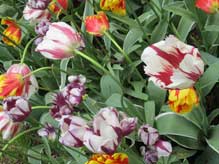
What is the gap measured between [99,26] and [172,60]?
502mm

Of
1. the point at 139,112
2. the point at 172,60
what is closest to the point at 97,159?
the point at 172,60

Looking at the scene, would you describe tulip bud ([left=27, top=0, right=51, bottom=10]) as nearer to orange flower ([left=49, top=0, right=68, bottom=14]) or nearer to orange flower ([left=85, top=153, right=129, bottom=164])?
orange flower ([left=49, top=0, right=68, bottom=14])

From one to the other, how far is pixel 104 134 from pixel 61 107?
0.59 feet

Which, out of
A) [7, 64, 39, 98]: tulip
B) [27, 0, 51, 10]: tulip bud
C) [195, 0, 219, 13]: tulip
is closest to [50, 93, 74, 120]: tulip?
[7, 64, 39, 98]: tulip

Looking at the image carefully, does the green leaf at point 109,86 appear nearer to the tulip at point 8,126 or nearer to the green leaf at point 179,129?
the green leaf at point 179,129

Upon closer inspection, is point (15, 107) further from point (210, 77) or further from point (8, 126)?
point (210, 77)

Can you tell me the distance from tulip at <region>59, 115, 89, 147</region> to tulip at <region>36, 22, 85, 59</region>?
0.28m

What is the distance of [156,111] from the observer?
2.02 meters

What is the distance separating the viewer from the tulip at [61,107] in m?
1.50

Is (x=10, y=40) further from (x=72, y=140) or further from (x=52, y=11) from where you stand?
(x=72, y=140)

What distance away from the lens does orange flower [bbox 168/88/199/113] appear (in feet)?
5.27

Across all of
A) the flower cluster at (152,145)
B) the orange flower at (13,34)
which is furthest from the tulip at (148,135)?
the orange flower at (13,34)

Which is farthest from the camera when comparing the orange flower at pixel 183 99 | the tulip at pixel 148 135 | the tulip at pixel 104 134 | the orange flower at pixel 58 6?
the orange flower at pixel 58 6

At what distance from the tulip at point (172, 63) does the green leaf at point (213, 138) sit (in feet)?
1.36
